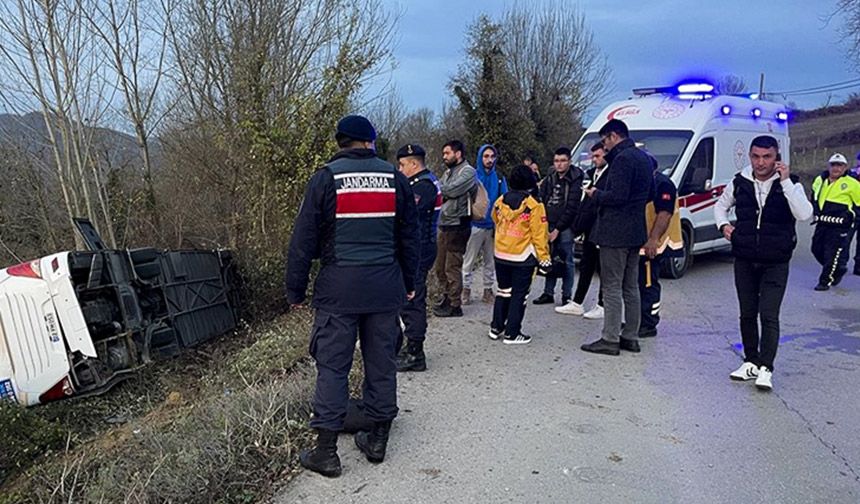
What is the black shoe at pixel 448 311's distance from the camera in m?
6.87

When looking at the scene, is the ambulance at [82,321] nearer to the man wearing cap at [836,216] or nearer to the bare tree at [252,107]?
the bare tree at [252,107]

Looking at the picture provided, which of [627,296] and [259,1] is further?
[259,1]

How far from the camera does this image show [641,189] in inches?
204

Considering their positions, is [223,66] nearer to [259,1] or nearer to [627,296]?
[259,1]

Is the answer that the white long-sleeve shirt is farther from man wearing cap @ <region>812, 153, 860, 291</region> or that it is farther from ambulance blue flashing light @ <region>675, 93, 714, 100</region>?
ambulance blue flashing light @ <region>675, 93, 714, 100</region>

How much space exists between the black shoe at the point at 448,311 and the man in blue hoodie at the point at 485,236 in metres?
0.61

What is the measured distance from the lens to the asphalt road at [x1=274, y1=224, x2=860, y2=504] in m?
3.29

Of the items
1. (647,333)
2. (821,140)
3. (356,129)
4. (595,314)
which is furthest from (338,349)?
(821,140)

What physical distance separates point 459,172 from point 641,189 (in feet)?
6.66

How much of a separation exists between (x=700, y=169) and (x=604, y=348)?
178 inches

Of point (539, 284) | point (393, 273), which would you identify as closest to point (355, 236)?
point (393, 273)

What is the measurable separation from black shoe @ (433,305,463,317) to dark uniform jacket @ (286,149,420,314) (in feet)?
11.4

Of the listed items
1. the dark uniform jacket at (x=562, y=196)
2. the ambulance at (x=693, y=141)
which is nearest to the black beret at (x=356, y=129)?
the dark uniform jacket at (x=562, y=196)

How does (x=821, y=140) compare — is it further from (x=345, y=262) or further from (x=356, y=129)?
(x=345, y=262)
